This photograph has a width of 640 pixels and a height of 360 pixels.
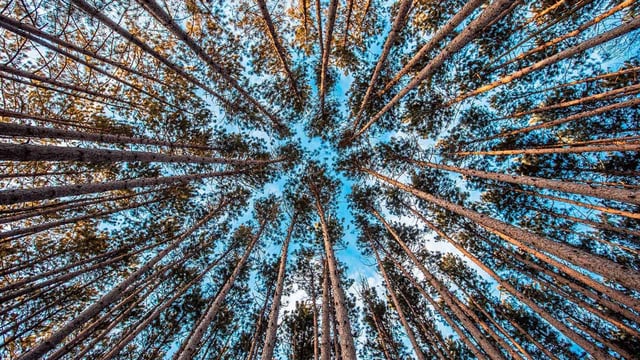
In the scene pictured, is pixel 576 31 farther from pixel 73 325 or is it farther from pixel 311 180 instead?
pixel 73 325

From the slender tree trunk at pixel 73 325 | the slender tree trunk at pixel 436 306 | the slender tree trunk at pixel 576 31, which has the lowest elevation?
the slender tree trunk at pixel 73 325

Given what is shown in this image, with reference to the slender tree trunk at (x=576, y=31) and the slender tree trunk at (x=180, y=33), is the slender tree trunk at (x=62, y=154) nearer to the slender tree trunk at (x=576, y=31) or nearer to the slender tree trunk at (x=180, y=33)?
the slender tree trunk at (x=180, y=33)

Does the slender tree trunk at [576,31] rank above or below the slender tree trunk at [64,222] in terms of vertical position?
above

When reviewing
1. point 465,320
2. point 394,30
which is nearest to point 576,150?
point 465,320

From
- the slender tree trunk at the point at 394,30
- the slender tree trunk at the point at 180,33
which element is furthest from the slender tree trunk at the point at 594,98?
the slender tree trunk at the point at 180,33

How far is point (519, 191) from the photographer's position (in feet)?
30.3

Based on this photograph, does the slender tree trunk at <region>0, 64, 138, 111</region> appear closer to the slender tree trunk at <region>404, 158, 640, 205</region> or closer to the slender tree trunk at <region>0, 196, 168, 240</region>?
the slender tree trunk at <region>0, 196, 168, 240</region>

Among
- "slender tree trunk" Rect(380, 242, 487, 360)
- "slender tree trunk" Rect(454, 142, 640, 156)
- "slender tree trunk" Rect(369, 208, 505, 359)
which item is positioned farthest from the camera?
"slender tree trunk" Rect(380, 242, 487, 360)

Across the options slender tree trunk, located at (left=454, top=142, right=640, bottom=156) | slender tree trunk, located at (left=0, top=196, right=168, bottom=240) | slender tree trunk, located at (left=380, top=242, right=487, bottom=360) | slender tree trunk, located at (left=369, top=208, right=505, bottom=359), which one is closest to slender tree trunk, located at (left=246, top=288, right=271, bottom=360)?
slender tree trunk, located at (left=380, top=242, right=487, bottom=360)

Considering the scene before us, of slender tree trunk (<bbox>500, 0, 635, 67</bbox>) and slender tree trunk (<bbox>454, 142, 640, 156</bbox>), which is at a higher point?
slender tree trunk (<bbox>500, 0, 635, 67</bbox>)

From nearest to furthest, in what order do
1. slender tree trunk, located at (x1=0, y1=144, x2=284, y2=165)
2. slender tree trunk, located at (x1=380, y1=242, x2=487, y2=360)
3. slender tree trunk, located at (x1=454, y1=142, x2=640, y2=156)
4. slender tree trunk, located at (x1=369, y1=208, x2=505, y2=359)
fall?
slender tree trunk, located at (x1=0, y1=144, x2=284, y2=165)
slender tree trunk, located at (x1=454, y1=142, x2=640, y2=156)
slender tree trunk, located at (x1=369, y1=208, x2=505, y2=359)
slender tree trunk, located at (x1=380, y1=242, x2=487, y2=360)

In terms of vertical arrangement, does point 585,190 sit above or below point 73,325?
above

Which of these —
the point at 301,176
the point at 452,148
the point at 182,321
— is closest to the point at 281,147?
the point at 301,176

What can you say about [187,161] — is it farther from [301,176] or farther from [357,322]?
[357,322]
